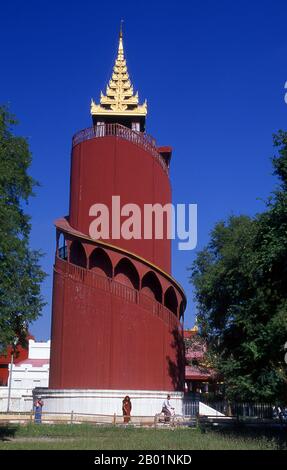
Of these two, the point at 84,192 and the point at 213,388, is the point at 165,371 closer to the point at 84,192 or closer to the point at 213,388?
the point at 84,192

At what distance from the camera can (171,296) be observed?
33.5 meters

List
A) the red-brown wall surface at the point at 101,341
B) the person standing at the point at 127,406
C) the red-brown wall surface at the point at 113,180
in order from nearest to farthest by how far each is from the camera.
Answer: the person standing at the point at 127,406
the red-brown wall surface at the point at 101,341
the red-brown wall surface at the point at 113,180

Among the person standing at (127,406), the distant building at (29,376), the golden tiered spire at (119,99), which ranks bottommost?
the person standing at (127,406)

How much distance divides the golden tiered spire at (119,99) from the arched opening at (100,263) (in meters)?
10.7

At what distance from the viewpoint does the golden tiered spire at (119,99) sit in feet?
124

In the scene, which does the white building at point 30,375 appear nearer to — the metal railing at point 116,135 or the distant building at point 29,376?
the distant building at point 29,376

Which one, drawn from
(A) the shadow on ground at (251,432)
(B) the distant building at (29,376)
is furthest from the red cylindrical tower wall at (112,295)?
(B) the distant building at (29,376)

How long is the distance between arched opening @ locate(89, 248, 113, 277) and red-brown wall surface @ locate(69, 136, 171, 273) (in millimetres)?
1172

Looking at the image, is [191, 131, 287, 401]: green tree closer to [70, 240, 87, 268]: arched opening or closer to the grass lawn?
the grass lawn

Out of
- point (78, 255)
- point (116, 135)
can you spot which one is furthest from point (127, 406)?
point (116, 135)

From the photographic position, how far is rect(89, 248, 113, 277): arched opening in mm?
30656

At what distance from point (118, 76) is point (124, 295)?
1686cm

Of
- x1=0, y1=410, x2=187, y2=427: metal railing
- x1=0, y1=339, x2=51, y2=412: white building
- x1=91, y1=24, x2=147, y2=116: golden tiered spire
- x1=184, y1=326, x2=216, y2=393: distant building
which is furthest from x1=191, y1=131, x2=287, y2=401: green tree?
x1=0, y1=339, x2=51, y2=412: white building
